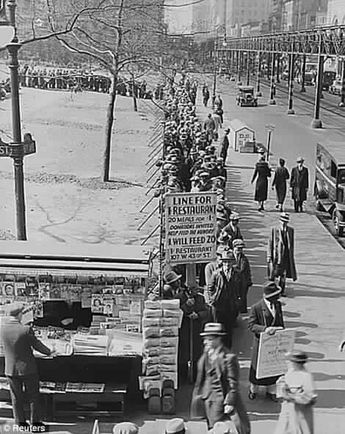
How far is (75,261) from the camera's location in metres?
8.58

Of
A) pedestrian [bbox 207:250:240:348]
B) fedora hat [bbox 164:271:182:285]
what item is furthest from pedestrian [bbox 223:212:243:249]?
fedora hat [bbox 164:271:182:285]

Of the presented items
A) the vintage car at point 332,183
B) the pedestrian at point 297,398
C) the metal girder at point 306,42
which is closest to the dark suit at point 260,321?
the pedestrian at point 297,398

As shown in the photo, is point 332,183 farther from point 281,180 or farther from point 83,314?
point 83,314

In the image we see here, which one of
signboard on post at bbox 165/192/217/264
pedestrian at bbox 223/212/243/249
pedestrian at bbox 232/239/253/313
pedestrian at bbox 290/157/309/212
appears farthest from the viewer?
pedestrian at bbox 290/157/309/212

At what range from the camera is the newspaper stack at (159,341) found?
26.1ft

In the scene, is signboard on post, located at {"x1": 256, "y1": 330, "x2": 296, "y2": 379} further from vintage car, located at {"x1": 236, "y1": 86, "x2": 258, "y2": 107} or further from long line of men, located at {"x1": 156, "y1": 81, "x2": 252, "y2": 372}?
vintage car, located at {"x1": 236, "y1": 86, "x2": 258, "y2": 107}

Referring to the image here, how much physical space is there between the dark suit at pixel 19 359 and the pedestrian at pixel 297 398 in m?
2.23

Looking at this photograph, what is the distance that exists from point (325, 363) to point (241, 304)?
169 centimetres

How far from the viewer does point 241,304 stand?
10875mm

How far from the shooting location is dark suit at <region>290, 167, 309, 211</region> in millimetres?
17969

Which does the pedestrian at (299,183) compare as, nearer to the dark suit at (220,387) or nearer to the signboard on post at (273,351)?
the signboard on post at (273,351)

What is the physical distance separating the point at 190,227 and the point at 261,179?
29.7 feet

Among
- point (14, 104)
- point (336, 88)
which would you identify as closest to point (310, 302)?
point (14, 104)

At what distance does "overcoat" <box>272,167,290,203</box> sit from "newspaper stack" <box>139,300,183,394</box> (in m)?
10.3
